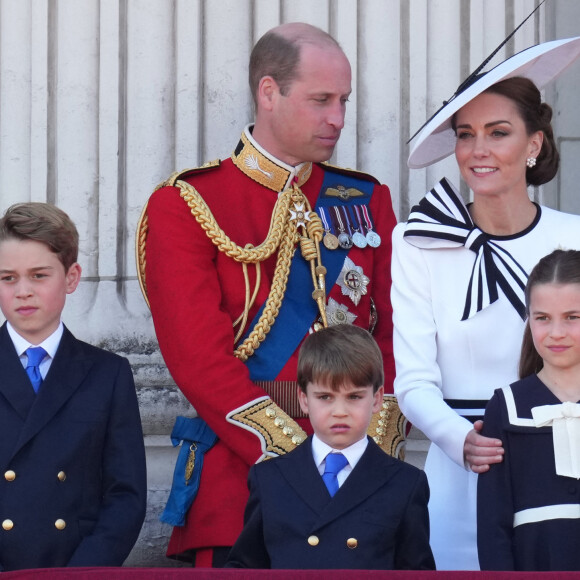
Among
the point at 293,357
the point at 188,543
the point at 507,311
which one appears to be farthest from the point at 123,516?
the point at 507,311

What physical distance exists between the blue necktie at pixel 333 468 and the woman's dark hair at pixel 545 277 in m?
0.51

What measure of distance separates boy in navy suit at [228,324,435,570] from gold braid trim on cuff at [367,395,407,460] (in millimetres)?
528

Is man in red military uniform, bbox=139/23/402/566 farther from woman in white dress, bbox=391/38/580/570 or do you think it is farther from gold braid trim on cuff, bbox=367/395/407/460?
woman in white dress, bbox=391/38/580/570

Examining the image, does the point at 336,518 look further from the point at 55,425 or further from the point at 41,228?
the point at 41,228

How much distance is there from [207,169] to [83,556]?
1.37 meters

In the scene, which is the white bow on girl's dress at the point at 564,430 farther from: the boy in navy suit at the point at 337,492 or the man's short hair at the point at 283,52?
the man's short hair at the point at 283,52

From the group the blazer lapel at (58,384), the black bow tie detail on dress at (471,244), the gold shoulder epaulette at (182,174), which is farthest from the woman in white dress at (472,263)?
the blazer lapel at (58,384)

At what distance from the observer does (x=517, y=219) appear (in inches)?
156

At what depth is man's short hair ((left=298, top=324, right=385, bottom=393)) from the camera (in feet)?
11.5

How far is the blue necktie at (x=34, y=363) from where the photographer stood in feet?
12.2

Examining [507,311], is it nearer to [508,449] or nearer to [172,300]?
[508,449]

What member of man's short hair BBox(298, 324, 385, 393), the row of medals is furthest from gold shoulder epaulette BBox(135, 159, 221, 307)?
man's short hair BBox(298, 324, 385, 393)

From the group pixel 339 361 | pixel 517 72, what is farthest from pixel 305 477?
pixel 517 72

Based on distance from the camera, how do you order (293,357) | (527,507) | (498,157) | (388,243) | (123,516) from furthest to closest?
(388,243)
(293,357)
(498,157)
(123,516)
(527,507)
